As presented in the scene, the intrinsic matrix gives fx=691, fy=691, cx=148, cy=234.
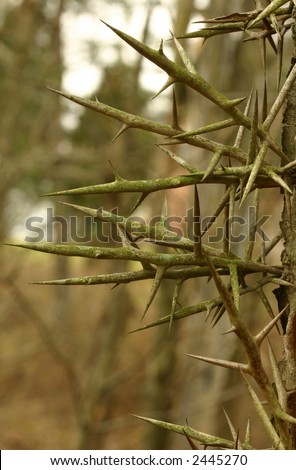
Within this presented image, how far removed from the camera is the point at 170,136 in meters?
1.12

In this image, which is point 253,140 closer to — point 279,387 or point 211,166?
point 211,166

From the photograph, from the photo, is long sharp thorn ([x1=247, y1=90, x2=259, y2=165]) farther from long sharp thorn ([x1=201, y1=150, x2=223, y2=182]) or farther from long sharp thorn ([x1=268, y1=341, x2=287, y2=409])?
long sharp thorn ([x1=268, y1=341, x2=287, y2=409])

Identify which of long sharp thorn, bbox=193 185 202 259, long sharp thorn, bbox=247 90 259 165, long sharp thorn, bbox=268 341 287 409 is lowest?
long sharp thorn, bbox=268 341 287 409

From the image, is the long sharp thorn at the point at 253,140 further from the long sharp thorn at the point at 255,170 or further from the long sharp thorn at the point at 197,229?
the long sharp thorn at the point at 197,229

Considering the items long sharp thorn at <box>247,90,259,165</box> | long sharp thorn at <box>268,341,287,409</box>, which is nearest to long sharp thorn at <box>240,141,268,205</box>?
long sharp thorn at <box>247,90,259,165</box>

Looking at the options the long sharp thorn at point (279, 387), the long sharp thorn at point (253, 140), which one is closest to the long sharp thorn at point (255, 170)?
the long sharp thorn at point (253, 140)

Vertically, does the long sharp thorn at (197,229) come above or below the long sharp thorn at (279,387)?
above

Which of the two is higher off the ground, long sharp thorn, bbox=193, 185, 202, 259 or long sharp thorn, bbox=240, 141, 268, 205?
long sharp thorn, bbox=240, 141, 268, 205

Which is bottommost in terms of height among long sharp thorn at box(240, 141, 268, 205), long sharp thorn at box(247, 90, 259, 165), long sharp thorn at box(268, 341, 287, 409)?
long sharp thorn at box(268, 341, 287, 409)

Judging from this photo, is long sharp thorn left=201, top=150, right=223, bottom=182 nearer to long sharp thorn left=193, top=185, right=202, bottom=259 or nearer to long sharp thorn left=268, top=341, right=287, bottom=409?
long sharp thorn left=193, top=185, right=202, bottom=259

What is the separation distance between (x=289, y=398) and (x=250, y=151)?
39 centimetres

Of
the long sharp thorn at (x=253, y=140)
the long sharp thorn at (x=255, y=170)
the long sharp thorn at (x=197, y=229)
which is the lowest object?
the long sharp thorn at (x=197, y=229)

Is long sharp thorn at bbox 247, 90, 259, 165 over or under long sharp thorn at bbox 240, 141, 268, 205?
over
